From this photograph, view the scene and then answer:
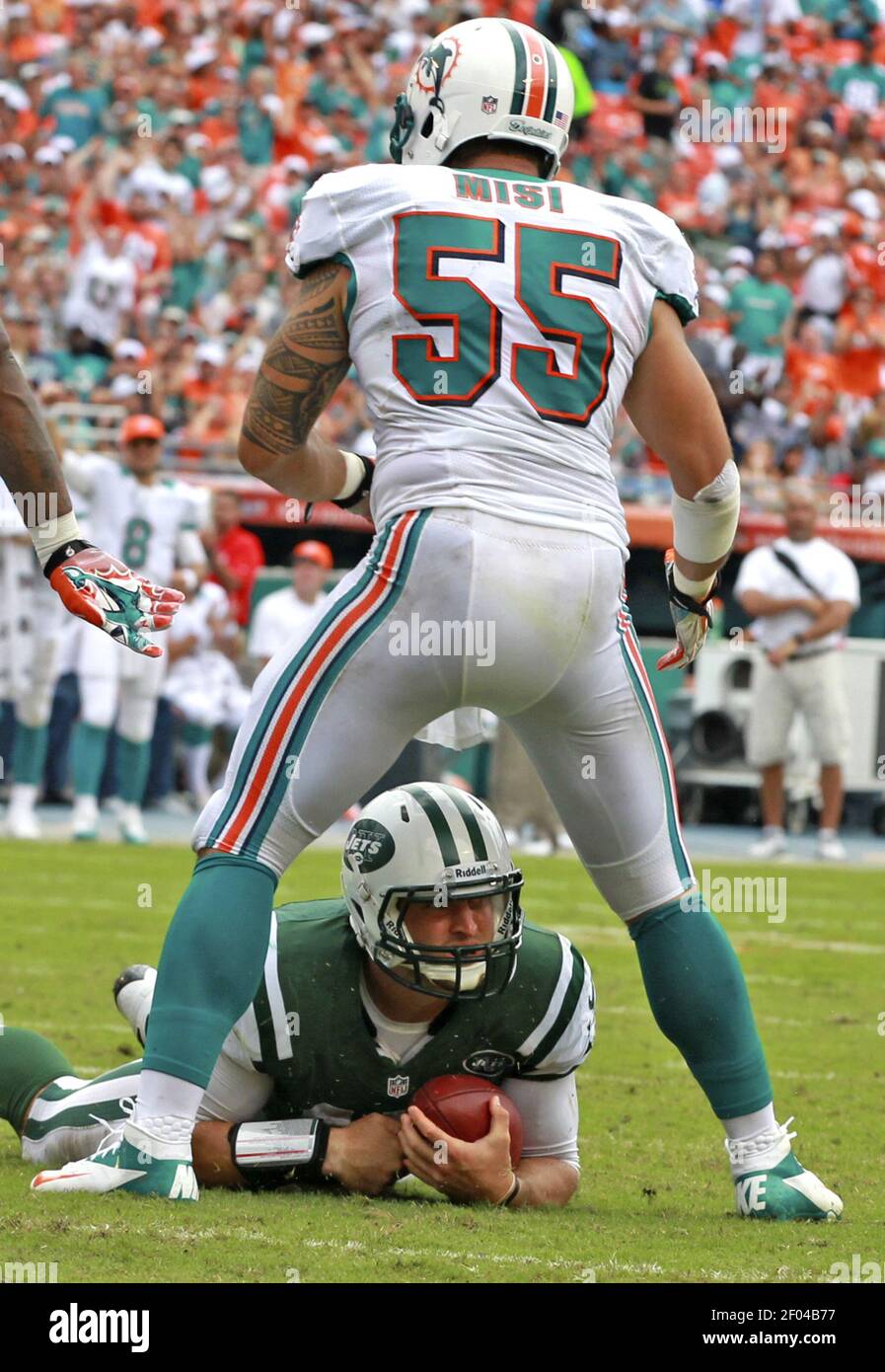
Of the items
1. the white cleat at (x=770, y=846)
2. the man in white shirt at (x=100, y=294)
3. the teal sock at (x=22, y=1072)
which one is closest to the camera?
the teal sock at (x=22, y=1072)

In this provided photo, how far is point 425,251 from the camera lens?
3447 mm

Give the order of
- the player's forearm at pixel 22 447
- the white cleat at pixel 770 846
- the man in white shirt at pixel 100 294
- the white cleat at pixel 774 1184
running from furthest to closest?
the man in white shirt at pixel 100 294 → the white cleat at pixel 770 846 → the player's forearm at pixel 22 447 → the white cleat at pixel 774 1184

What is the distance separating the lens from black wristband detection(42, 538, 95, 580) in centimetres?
379

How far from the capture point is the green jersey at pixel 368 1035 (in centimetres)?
366

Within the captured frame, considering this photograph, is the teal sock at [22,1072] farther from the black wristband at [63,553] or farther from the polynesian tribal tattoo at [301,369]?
the polynesian tribal tattoo at [301,369]

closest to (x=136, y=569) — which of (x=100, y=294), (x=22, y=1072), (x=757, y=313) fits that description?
(x=100, y=294)

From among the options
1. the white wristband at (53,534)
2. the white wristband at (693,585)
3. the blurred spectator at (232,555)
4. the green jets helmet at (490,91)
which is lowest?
the white wristband at (693,585)

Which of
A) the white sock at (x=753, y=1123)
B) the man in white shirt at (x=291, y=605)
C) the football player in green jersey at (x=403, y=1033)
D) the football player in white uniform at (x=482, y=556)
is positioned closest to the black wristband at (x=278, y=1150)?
the football player in green jersey at (x=403, y=1033)

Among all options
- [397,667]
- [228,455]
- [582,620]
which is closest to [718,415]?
[582,620]

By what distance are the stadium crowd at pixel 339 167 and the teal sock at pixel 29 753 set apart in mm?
2235

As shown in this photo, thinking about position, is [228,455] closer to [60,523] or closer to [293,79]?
[293,79]

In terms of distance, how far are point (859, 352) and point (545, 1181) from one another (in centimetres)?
1465

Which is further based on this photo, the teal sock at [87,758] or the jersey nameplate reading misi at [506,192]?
the teal sock at [87,758]
